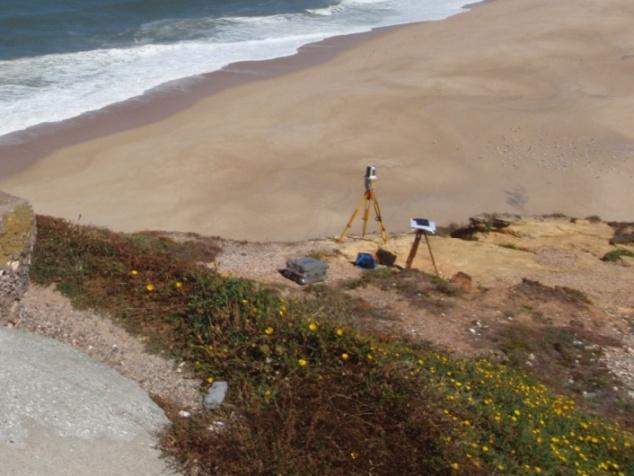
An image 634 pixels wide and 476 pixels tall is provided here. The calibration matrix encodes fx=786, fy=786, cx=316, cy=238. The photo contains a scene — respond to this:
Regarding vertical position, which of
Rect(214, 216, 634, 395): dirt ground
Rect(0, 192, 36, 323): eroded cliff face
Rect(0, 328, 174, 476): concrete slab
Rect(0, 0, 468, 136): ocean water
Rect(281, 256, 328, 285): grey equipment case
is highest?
Rect(0, 192, 36, 323): eroded cliff face

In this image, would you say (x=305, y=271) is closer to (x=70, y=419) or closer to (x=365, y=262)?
(x=365, y=262)

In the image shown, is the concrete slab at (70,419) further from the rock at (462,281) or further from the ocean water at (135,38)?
the ocean water at (135,38)

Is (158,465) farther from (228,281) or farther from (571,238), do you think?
(571,238)

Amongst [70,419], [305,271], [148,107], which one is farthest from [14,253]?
[148,107]

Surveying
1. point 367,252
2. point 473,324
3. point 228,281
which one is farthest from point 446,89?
point 228,281

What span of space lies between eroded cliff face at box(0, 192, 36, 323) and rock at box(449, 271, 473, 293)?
8868mm

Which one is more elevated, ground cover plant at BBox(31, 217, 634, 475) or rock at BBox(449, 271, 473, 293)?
ground cover plant at BBox(31, 217, 634, 475)

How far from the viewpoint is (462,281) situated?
53.0 ft

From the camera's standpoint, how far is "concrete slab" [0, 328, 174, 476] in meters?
6.54

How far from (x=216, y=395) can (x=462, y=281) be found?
30.3 ft

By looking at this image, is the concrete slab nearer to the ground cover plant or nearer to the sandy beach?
the ground cover plant

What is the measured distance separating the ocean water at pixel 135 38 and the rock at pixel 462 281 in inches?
697

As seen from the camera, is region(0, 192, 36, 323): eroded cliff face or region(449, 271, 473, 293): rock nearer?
region(0, 192, 36, 323): eroded cliff face

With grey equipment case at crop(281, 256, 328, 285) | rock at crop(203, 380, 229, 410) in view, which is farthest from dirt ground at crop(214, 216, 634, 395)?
rock at crop(203, 380, 229, 410)
